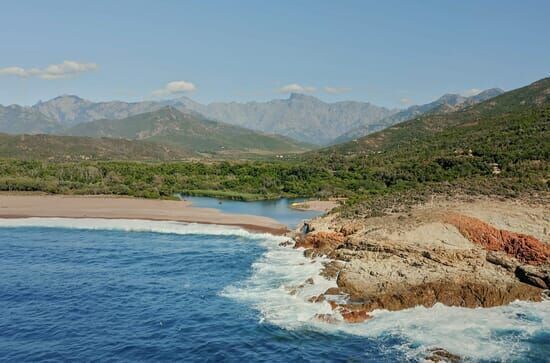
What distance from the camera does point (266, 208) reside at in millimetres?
76000

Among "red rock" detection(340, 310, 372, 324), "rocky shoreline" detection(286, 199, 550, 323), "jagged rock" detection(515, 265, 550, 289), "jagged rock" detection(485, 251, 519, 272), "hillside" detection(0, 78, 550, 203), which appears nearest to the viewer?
"red rock" detection(340, 310, 372, 324)

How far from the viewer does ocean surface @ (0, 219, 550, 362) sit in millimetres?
24375

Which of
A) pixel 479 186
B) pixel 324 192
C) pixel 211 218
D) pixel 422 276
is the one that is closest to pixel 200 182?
pixel 324 192

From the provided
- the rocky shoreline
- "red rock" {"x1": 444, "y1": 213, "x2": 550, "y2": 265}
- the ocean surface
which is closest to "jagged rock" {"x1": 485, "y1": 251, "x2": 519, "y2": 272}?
the rocky shoreline

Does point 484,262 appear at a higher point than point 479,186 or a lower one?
lower

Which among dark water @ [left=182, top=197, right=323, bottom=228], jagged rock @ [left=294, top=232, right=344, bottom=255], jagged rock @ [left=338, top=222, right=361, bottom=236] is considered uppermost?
jagged rock @ [left=338, top=222, right=361, bottom=236]

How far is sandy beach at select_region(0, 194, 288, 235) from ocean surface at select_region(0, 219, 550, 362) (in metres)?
17.4

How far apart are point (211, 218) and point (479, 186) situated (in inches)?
1239

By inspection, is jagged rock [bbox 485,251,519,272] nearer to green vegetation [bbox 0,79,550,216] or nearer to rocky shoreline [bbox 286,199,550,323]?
rocky shoreline [bbox 286,199,550,323]

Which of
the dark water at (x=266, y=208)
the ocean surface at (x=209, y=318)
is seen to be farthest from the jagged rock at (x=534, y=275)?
the dark water at (x=266, y=208)

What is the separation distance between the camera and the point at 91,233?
55.1 m

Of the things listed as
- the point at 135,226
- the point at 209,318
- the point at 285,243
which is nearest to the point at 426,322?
the point at 209,318

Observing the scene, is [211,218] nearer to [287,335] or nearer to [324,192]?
[324,192]

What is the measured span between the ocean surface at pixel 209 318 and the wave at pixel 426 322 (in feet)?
0.19
